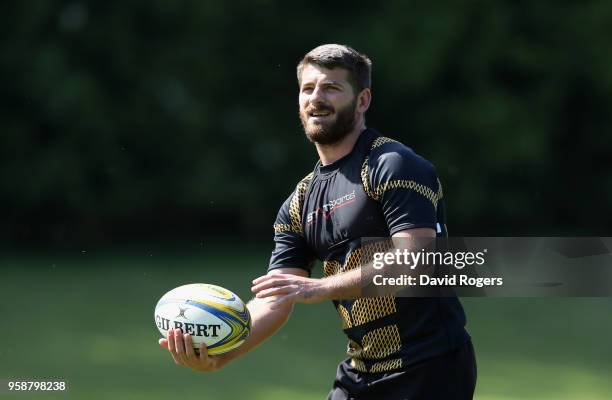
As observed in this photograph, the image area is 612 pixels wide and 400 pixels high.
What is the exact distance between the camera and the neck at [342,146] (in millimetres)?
4969

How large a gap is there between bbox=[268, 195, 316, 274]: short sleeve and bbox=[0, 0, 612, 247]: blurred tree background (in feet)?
40.6

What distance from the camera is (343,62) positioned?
4965 mm

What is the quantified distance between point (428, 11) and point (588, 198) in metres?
5.08

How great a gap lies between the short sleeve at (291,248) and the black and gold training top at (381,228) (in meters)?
0.18

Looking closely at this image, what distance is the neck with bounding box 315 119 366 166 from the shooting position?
4.97 meters

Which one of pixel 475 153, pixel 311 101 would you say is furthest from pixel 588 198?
pixel 311 101

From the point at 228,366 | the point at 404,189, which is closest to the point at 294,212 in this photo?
the point at 404,189

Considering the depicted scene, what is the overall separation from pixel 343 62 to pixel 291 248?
95 cm

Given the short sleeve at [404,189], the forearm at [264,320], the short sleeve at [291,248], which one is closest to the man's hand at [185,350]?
the forearm at [264,320]

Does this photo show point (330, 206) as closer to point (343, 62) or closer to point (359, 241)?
point (359, 241)

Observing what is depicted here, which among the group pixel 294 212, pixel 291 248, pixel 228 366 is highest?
pixel 228 366

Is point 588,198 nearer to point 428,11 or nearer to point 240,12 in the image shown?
point 428,11

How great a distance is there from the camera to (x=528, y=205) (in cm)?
1962

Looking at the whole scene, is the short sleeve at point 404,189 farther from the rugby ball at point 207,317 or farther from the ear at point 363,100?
the rugby ball at point 207,317
